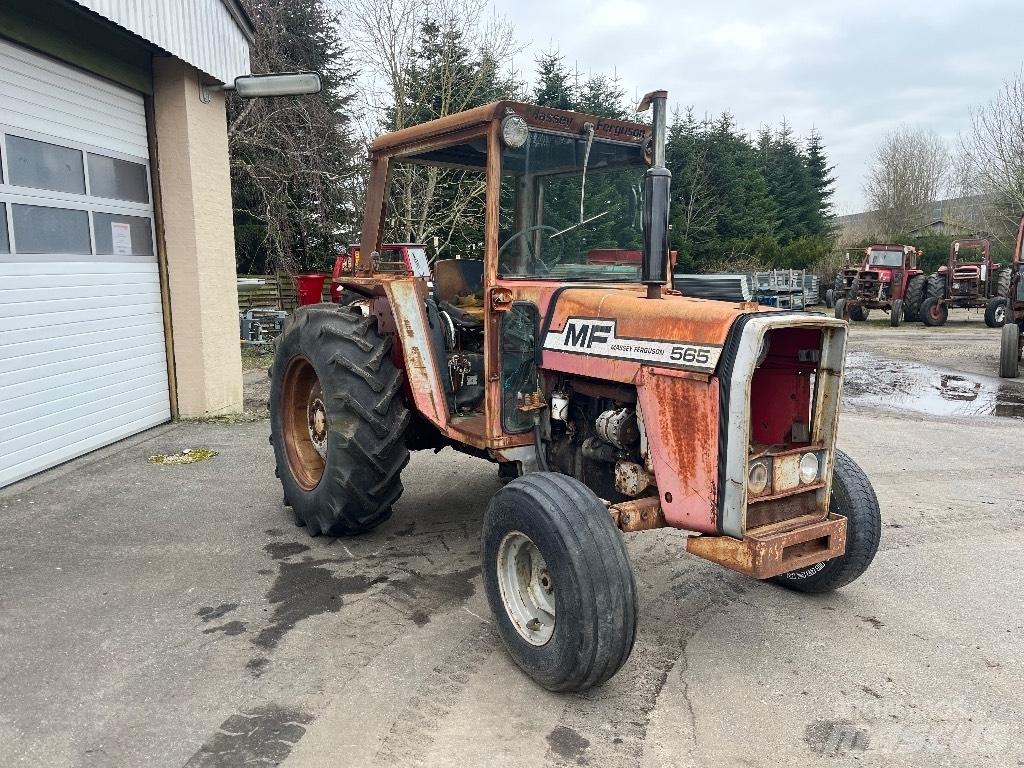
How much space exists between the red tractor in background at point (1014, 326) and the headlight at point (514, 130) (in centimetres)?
1062

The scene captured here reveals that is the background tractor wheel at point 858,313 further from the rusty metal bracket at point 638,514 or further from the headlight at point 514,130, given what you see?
the rusty metal bracket at point 638,514

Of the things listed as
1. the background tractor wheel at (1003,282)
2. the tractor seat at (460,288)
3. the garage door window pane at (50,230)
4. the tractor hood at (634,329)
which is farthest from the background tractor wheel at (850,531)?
the background tractor wheel at (1003,282)

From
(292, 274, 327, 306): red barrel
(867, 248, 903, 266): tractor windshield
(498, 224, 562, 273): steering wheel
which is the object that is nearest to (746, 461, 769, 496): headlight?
(498, 224, 562, 273): steering wheel

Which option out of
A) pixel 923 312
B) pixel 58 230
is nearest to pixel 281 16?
pixel 58 230

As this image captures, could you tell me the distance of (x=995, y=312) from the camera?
63.9 ft

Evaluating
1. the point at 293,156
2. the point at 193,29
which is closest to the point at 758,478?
the point at 193,29

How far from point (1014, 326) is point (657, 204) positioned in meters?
10.9

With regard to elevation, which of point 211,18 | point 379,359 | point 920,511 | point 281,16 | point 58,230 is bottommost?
point 920,511

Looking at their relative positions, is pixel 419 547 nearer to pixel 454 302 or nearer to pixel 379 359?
pixel 379 359

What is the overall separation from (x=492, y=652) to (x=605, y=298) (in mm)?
1670

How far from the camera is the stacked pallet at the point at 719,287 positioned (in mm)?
3539

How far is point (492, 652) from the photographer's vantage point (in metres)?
3.38

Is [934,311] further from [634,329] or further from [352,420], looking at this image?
[352,420]

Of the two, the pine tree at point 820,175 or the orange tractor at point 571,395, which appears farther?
the pine tree at point 820,175
